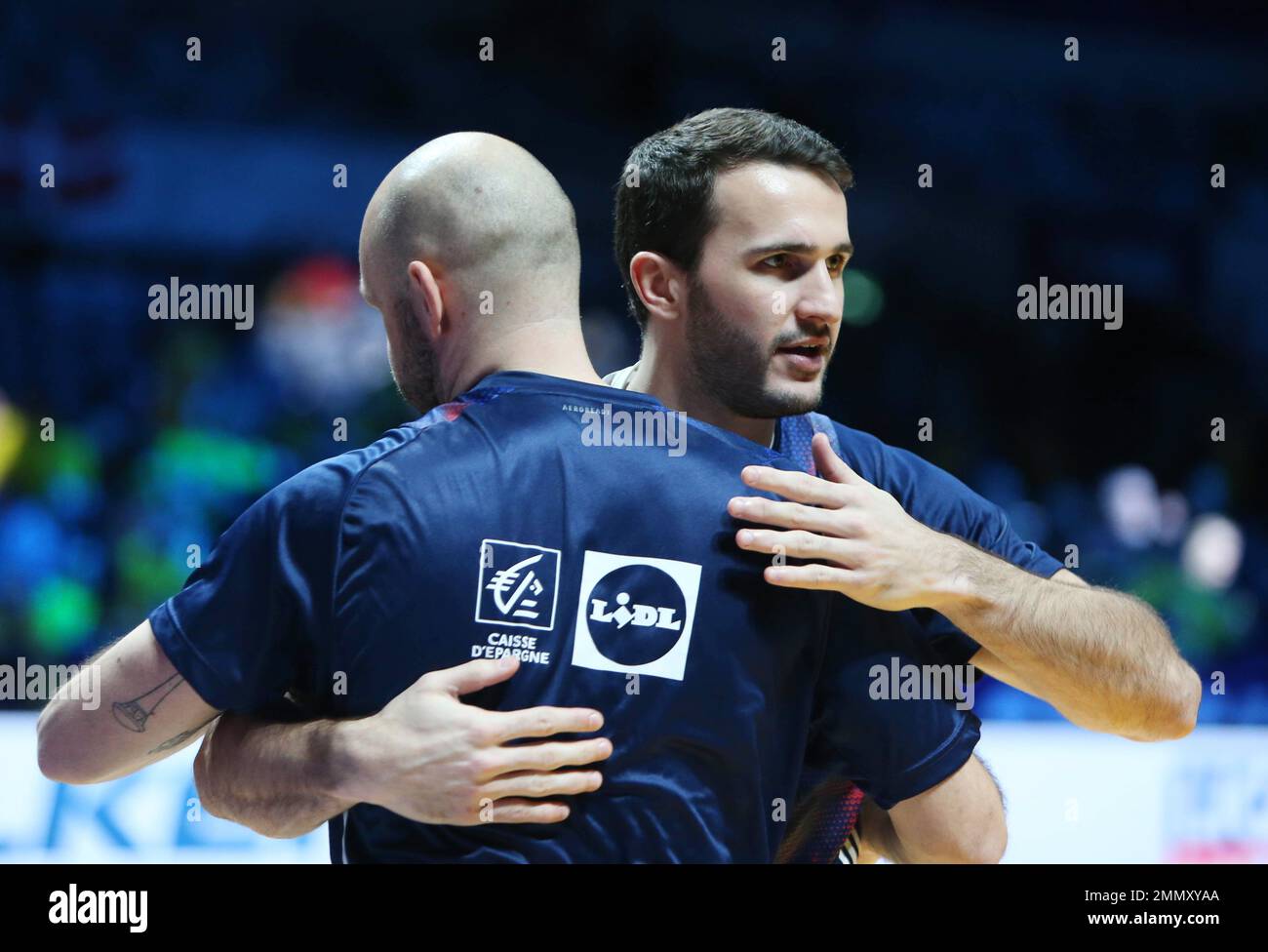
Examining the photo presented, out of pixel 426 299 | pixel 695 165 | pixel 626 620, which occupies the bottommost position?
pixel 626 620

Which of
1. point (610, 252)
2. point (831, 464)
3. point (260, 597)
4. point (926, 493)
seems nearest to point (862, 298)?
point (610, 252)

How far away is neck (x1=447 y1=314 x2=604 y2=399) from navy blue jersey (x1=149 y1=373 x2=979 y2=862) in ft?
0.35

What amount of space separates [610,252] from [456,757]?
801 cm

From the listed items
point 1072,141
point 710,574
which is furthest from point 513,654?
point 1072,141

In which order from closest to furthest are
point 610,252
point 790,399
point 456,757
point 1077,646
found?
point 456,757, point 1077,646, point 790,399, point 610,252

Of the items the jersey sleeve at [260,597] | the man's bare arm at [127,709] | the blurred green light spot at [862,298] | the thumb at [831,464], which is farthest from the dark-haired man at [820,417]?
the blurred green light spot at [862,298]

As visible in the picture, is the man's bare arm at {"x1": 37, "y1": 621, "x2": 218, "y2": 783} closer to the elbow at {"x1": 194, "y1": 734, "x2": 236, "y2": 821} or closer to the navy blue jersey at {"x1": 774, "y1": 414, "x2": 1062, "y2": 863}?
the elbow at {"x1": 194, "y1": 734, "x2": 236, "y2": 821}

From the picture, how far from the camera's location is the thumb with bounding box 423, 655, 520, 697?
2293mm

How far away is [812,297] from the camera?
3252 millimetres

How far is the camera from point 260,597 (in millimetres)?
2381

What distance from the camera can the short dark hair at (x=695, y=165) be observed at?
3.37 m

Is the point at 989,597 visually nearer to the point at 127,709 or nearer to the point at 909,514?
the point at 909,514

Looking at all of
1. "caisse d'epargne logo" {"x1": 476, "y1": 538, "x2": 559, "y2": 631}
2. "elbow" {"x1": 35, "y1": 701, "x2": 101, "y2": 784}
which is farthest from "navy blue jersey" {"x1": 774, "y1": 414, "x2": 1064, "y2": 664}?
"elbow" {"x1": 35, "y1": 701, "x2": 101, "y2": 784}
